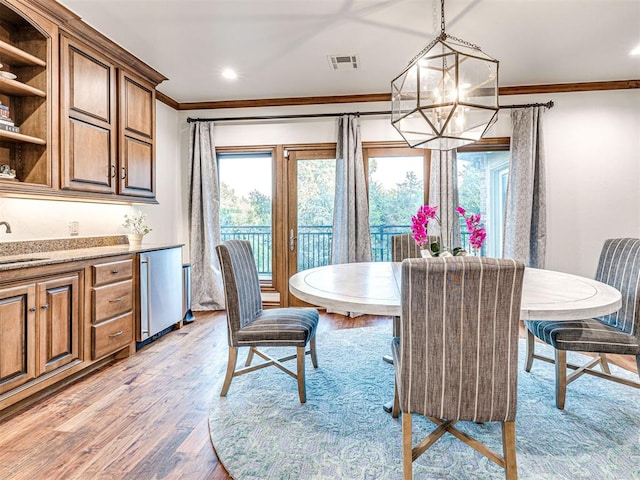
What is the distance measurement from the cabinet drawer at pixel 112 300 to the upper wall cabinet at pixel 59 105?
0.76 meters

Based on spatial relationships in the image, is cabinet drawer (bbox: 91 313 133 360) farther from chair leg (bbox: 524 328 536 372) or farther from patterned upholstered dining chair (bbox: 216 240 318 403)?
chair leg (bbox: 524 328 536 372)

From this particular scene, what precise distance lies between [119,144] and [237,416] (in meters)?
2.58

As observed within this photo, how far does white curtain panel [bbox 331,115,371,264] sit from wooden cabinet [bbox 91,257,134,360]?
2246 millimetres

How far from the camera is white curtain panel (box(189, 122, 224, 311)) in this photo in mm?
4531

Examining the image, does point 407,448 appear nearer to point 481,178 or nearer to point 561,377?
point 561,377

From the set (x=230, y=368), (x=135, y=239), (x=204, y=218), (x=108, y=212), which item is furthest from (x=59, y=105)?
(x=230, y=368)

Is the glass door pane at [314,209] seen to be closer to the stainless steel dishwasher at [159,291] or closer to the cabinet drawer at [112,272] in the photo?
the stainless steel dishwasher at [159,291]

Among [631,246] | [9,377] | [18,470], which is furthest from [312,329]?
[631,246]

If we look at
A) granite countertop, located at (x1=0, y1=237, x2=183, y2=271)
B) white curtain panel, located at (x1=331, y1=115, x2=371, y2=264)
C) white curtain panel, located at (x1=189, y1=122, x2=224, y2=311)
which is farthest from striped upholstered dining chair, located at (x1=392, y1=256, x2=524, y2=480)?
white curtain panel, located at (x1=189, y1=122, x2=224, y2=311)

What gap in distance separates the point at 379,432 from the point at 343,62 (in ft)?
10.3

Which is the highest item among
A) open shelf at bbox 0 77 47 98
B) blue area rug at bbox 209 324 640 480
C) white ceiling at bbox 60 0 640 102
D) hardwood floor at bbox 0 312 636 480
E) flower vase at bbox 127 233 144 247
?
white ceiling at bbox 60 0 640 102

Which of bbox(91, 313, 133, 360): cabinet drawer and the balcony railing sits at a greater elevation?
the balcony railing

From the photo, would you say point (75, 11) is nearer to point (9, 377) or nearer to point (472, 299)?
point (9, 377)

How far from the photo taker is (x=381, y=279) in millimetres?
2191
